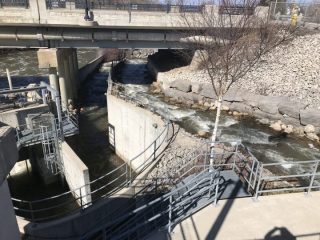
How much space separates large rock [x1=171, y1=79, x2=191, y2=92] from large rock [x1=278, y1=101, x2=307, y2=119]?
767 centimetres

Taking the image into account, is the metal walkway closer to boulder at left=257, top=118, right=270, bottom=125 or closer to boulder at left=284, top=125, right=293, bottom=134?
boulder at left=257, top=118, right=270, bottom=125

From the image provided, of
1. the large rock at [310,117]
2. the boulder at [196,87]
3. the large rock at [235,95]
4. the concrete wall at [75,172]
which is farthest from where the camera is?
the boulder at [196,87]

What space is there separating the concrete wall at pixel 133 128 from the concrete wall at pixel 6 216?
11720 millimetres

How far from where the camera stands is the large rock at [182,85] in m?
25.1

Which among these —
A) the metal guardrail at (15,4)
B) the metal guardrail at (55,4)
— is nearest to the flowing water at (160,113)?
the metal guardrail at (55,4)

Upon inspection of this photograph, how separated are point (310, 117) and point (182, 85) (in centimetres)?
1046

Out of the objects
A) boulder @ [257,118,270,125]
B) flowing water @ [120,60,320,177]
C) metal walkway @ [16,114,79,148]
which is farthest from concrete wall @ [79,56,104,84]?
boulder @ [257,118,270,125]

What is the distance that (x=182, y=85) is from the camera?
83.3 feet

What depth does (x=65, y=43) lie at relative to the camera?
25.1 metres

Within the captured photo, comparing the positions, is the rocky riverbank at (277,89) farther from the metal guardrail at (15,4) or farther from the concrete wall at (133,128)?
the metal guardrail at (15,4)

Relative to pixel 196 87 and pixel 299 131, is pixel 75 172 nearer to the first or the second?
pixel 196 87

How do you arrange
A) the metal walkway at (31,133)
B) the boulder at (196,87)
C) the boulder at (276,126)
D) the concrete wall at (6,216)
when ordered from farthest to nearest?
→ the boulder at (196,87) → the boulder at (276,126) → the metal walkway at (31,133) → the concrete wall at (6,216)

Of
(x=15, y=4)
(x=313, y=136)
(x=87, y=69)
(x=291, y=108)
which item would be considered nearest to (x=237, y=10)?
(x=291, y=108)

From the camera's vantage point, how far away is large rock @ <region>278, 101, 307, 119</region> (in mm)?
20648
